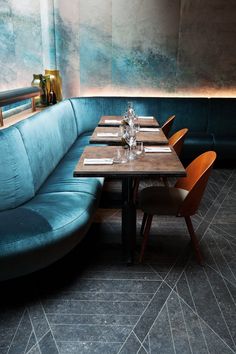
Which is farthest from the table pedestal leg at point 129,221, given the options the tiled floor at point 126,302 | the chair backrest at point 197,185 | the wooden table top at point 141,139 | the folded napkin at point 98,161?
the wooden table top at point 141,139

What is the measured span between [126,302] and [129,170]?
0.84 metres

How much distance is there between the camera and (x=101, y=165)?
7.32 feet

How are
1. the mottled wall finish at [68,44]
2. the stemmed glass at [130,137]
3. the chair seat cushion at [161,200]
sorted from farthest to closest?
the mottled wall finish at [68,44] → the stemmed glass at [130,137] → the chair seat cushion at [161,200]

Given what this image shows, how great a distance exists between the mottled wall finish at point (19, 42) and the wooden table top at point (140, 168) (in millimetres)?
1830

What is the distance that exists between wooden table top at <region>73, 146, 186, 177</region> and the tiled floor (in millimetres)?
758

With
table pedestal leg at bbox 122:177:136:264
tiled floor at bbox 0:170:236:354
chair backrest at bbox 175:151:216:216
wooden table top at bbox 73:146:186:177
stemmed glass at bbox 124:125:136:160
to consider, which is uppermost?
stemmed glass at bbox 124:125:136:160

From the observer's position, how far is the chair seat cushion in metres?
2.38

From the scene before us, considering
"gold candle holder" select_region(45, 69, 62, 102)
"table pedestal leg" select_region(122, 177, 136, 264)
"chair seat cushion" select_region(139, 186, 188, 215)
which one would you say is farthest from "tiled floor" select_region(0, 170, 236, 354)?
"gold candle holder" select_region(45, 69, 62, 102)

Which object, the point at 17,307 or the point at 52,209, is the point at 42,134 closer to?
the point at 52,209

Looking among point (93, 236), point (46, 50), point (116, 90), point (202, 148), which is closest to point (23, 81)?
point (46, 50)

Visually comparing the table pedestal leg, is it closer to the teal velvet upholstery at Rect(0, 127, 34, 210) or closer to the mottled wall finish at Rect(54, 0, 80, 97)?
the teal velvet upholstery at Rect(0, 127, 34, 210)

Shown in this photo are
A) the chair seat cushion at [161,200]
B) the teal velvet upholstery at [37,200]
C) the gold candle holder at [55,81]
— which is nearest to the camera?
the teal velvet upholstery at [37,200]

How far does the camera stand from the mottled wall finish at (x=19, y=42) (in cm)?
350

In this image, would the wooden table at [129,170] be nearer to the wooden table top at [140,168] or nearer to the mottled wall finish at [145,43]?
the wooden table top at [140,168]
